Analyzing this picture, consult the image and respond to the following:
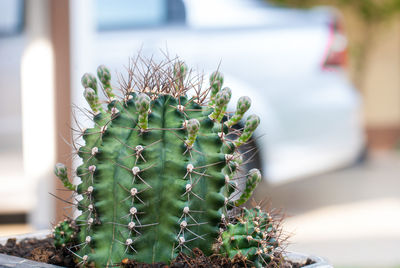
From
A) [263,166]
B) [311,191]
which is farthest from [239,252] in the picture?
[311,191]

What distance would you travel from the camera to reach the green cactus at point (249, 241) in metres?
1.18

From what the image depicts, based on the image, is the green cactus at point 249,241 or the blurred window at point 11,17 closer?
the green cactus at point 249,241

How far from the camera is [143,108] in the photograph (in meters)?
1.13

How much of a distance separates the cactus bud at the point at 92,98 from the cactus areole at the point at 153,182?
0.19 feet

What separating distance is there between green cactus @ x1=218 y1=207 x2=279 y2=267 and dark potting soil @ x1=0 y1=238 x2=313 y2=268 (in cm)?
2

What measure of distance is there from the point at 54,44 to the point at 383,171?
6484mm

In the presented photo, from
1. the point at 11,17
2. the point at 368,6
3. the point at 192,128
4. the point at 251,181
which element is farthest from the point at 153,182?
the point at 368,6

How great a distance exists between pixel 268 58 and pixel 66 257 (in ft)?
10.9

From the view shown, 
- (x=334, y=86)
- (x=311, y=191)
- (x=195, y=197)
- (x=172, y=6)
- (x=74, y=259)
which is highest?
(x=172, y=6)

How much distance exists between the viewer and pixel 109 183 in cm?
117

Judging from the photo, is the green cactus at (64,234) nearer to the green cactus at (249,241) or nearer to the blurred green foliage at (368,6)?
the green cactus at (249,241)

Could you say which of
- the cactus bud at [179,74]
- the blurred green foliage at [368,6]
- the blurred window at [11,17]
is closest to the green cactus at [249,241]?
the cactus bud at [179,74]

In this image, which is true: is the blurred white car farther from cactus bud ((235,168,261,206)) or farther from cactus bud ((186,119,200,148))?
cactus bud ((186,119,200,148))

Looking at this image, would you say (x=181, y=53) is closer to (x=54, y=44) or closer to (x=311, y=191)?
(x=54, y=44)
